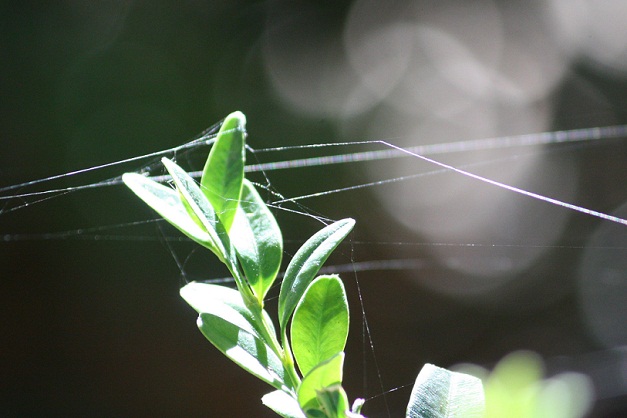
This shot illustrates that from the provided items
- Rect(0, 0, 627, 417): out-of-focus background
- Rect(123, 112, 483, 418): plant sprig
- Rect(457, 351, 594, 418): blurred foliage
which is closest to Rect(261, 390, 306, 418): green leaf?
Rect(123, 112, 483, 418): plant sprig

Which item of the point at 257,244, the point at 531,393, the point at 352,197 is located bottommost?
the point at 531,393

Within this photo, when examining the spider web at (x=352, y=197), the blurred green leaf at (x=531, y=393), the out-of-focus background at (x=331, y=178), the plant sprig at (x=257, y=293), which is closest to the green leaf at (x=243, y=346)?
the plant sprig at (x=257, y=293)

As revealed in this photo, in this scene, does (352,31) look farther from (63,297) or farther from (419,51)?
(63,297)

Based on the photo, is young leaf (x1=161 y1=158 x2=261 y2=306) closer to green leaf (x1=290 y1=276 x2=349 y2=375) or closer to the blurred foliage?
green leaf (x1=290 y1=276 x2=349 y2=375)

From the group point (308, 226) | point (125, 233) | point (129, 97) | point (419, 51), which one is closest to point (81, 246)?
point (125, 233)

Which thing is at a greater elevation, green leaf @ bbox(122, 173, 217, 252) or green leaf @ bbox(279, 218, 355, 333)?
green leaf @ bbox(122, 173, 217, 252)

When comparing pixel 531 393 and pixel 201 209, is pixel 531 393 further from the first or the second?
pixel 201 209

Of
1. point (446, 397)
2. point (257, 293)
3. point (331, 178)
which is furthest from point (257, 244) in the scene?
point (331, 178)
